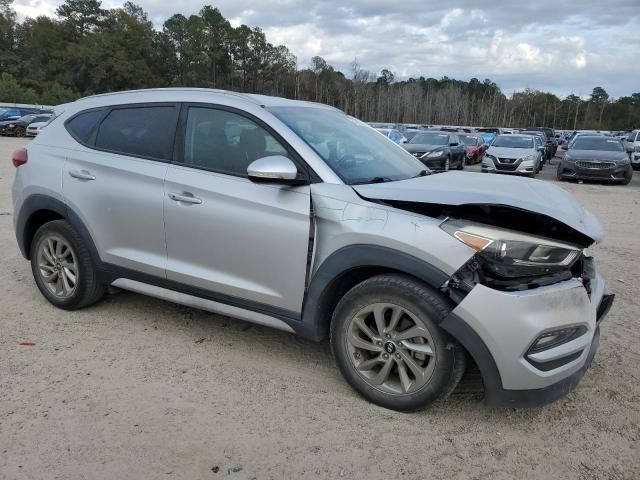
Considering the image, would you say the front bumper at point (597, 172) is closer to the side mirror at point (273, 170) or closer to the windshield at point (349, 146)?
the windshield at point (349, 146)

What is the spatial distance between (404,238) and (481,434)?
116 cm

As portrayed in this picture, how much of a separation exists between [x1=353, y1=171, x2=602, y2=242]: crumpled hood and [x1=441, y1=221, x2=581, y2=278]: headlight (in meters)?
0.14

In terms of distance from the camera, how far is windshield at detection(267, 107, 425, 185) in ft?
11.7

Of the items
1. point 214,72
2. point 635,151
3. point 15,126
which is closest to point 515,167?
point 635,151

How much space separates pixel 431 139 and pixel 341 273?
17991 millimetres

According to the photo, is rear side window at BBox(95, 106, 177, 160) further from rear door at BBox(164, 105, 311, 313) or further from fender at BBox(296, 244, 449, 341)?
fender at BBox(296, 244, 449, 341)

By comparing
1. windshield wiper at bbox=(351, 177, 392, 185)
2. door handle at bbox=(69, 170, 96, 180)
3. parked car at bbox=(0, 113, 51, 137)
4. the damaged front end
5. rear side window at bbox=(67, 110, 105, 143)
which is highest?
rear side window at bbox=(67, 110, 105, 143)

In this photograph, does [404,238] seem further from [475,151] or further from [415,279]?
[475,151]

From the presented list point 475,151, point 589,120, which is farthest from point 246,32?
point 475,151

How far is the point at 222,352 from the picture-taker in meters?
3.96

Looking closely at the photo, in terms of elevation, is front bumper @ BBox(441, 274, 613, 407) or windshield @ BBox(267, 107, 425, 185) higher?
windshield @ BBox(267, 107, 425, 185)

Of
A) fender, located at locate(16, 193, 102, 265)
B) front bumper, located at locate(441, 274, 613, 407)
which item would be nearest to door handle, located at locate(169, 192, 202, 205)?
fender, located at locate(16, 193, 102, 265)

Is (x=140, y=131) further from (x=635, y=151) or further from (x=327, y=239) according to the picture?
(x=635, y=151)

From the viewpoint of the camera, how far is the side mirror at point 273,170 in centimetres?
320
